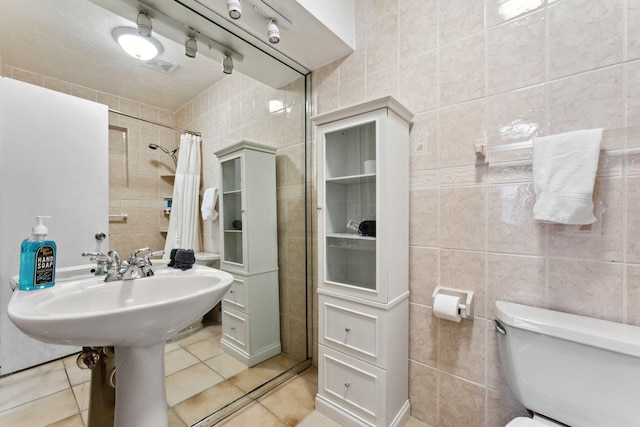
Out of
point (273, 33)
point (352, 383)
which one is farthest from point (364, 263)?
point (273, 33)

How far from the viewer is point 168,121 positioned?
1166 millimetres

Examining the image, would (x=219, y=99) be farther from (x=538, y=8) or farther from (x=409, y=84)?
(x=538, y=8)

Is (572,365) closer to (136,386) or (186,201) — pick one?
(136,386)

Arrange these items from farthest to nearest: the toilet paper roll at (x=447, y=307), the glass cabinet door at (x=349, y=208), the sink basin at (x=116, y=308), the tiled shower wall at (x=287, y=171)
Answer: the tiled shower wall at (x=287, y=171)
the glass cabinet door at (x=349, y=208)
the toilet paper roll at (x=447, y=307)
the sink basin at (x=116, y=308)

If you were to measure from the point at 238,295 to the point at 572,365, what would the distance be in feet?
4.68

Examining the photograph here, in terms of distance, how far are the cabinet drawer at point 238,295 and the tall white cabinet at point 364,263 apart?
0.47 m

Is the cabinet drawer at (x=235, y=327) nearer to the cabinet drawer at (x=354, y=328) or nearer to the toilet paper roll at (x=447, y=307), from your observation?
the cabinet drawer at (x=354, y=328)

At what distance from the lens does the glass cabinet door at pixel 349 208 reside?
50.2 inches

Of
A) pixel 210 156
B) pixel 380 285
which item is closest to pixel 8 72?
pixel 210 156

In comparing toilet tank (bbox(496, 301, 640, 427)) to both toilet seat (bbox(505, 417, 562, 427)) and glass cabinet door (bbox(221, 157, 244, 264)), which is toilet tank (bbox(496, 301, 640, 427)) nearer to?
toilet seat (bbox(505, 417, 562, 427))

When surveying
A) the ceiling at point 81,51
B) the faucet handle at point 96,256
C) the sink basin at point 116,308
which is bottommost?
the sink basin at point 116,308

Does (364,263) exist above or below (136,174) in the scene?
below

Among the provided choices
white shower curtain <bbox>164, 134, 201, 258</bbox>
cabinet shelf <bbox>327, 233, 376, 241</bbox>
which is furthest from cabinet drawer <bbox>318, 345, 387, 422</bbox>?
white shower curtain <bbox>164, 134, 201, 258</bbox>

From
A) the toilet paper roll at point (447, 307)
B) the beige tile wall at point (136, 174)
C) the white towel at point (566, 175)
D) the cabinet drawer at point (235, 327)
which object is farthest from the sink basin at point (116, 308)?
the white towel at point (566, 175)
